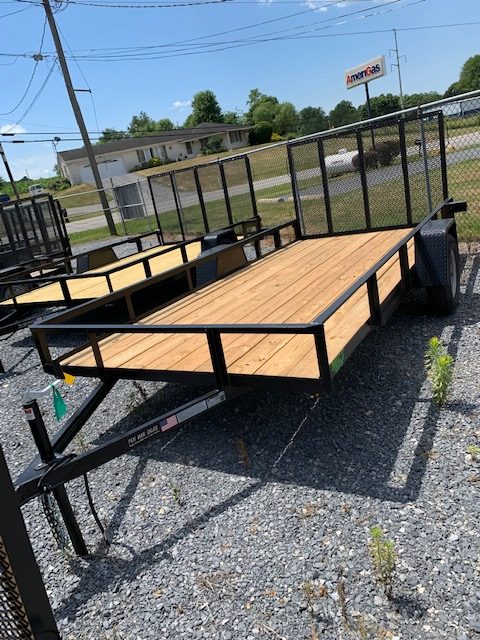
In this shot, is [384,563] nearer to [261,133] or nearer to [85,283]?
[85,283]

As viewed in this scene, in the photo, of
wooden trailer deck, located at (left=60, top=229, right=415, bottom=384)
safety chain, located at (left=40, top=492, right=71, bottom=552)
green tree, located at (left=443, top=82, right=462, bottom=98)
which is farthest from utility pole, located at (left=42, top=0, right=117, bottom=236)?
green tree, located at (left=443, top=82, right=462, bottom=98)

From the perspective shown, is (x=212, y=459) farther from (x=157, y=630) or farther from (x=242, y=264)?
(x=242, y=264)

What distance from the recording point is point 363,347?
5.21 m

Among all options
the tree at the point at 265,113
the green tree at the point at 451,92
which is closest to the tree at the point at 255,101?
the tree at the point at 265,113

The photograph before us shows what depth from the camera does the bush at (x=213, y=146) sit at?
2719 inches

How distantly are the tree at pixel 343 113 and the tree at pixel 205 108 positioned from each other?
23.8m

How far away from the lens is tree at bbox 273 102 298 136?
3489 inches

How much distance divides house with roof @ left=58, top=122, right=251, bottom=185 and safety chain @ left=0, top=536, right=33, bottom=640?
67665mm

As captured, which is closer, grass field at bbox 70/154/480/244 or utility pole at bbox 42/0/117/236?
grass field at bbox 70/154/480/244

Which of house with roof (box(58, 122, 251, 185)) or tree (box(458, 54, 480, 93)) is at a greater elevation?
tree (box(458, 54, 480, 93))

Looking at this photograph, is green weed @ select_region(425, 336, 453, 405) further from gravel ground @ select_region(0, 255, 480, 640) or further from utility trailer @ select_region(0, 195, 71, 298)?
utility trailer @ select_region(0, 195, 71, 298)

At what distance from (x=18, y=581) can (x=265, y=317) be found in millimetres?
3322

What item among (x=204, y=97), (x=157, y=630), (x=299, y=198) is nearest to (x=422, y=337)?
(x=157, y=630)

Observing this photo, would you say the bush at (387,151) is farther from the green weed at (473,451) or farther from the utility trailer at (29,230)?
the utility trailer at (29,230)
